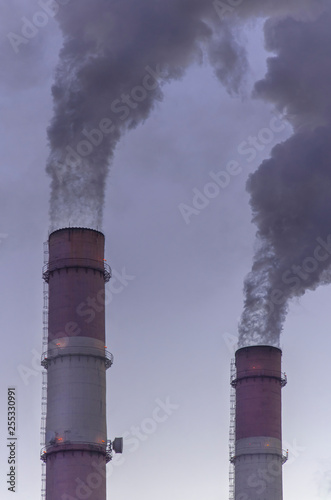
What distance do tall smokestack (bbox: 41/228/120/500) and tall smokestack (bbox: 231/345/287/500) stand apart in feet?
48.2

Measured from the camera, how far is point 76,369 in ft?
231

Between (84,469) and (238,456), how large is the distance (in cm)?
1700

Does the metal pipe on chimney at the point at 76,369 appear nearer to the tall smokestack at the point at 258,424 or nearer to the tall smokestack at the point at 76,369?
the tall smokestack at the point at 76,369

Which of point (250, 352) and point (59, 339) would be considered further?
point (250, 352)

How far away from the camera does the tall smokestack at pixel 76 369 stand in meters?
69.3

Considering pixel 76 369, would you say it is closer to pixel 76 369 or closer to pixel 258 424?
pixel 76 369

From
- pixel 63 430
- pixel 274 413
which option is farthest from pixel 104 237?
pixel 274 413

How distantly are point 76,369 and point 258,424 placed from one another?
58.1 feet

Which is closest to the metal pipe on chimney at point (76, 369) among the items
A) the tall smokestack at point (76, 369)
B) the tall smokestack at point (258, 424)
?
the tall smokestack at point (76, 369)

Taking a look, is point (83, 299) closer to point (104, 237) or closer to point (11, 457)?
point (104, 237)

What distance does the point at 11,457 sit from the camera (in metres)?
69.3

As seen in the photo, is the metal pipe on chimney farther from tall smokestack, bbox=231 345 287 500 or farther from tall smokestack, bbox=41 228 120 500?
tall smokestack, bbox=231 345 287 500

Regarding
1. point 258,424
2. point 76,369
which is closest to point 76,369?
point 76,369

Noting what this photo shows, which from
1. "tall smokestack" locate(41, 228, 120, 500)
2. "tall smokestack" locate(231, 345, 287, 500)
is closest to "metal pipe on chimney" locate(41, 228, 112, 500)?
"tall smokestack" locate(41, 228, 120, 500)
